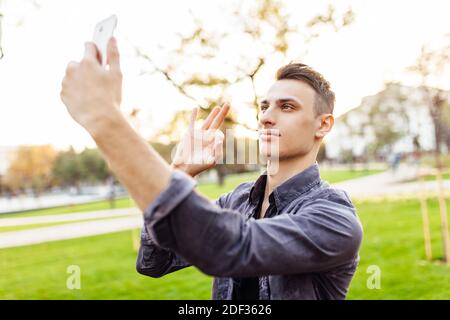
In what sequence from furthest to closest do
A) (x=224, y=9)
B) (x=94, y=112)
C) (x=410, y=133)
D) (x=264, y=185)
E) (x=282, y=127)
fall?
(x=410, y=133)
(x=224, y=9)
(x=264, y=185)
(x=282, y=127)
(x=94, y=112)

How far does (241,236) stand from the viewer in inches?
36.5

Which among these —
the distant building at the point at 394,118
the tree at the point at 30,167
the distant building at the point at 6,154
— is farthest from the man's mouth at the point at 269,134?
the distant building at the point at 6,154

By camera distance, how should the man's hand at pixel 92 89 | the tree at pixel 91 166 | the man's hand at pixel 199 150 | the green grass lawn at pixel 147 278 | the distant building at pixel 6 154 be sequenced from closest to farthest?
the man's hand at pixel 92 89
the man's hand at pixel 199 150
the green grass lawn at pixel 147 278
the distant building at pixel 6 154
the tree at pixel 91 166

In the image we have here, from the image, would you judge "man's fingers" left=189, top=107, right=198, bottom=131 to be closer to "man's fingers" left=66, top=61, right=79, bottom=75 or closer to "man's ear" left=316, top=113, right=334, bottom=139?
"man's ear" left=316, top=113, right=334, bottom=139

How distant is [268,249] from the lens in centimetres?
97

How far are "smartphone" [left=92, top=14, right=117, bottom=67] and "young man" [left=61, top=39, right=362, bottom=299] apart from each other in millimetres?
20

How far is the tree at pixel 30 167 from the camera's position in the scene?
32406 millimetres

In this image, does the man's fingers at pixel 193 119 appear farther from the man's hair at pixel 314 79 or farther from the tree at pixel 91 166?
the tree at pixel 91 166

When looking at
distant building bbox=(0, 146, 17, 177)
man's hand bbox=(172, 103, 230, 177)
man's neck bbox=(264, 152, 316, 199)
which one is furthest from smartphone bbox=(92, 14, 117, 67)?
distant building bbox=(0, 146, 17, 177)

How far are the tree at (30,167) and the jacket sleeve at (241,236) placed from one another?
3343 centimetres
